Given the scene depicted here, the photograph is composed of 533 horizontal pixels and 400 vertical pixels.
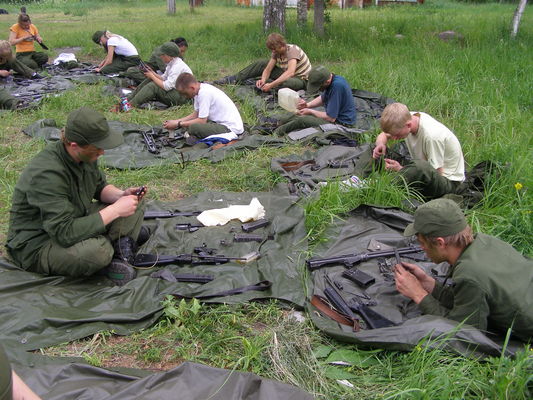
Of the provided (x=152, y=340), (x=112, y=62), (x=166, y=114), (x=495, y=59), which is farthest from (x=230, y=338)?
(x=112, y=62)

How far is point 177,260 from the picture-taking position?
375 centimetres

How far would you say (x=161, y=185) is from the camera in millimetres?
5230

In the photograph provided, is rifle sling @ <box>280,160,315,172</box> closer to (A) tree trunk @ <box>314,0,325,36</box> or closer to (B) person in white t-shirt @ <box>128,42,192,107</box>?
(B) person in white t-shirt @ <box>128,42,192,107</box>

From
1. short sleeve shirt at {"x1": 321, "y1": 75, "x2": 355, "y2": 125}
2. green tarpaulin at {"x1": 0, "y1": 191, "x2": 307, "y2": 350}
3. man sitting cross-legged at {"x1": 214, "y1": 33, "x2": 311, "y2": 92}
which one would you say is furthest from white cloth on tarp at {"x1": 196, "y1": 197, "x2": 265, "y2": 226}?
man sitting cross-legged at {"x1": 214, "y1": 33, "x2": 311, "y2": 92}

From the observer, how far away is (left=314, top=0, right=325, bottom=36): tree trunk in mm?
10969

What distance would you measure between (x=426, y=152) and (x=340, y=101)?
207 centimetres

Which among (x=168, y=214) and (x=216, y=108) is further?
(x=216, y=108)

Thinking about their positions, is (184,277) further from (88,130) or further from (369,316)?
(369,316)

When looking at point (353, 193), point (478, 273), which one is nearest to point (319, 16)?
point (353, 193)

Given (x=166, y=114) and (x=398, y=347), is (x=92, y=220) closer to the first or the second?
(x=398, y=347)

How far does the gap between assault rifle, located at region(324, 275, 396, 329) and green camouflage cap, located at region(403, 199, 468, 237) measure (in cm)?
69

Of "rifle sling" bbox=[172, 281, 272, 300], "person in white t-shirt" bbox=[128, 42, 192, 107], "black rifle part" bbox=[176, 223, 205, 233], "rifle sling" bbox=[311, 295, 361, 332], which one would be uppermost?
"person in white t-shirt" bbox=[128, 42, 192, 107]

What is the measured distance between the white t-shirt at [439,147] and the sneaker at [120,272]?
3014 millimetres

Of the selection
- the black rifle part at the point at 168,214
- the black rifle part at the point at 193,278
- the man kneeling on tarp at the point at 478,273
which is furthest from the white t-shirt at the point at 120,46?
the man kneeling on tarp at the point at 478,273
